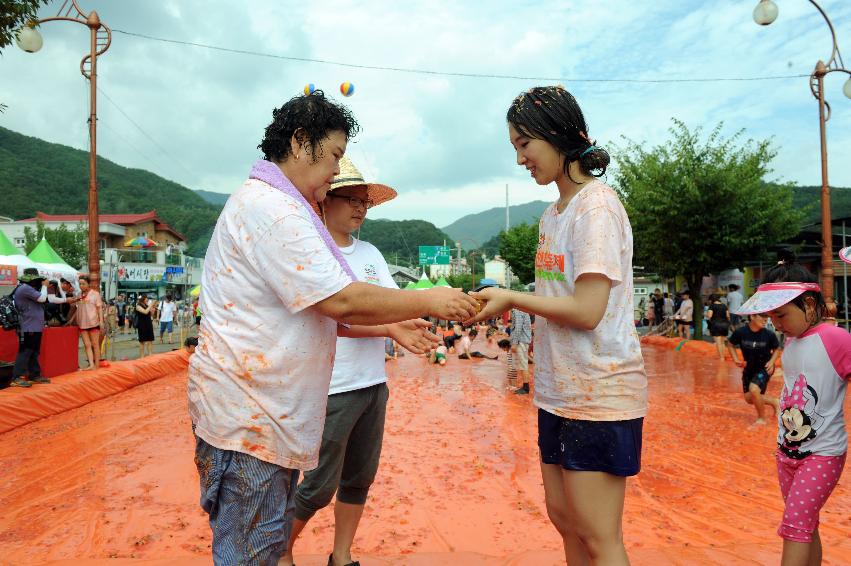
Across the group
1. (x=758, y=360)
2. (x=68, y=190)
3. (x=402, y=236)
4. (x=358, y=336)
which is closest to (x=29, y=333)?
(x=358, y=336)

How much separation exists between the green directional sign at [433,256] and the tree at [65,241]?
1082 inches

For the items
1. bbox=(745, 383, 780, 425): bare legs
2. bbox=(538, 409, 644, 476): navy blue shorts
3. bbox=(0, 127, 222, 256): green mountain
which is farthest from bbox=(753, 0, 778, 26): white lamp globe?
bbox=(0, 127, 222, 256): green mountain

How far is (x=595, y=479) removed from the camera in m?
1.89

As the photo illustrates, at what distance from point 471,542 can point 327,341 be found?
2.25 meters

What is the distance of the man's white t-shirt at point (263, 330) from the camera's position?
163 cm

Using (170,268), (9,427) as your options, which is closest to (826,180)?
(9,427)

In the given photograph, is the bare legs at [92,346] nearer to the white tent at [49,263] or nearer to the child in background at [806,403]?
the white tent at [49,263]

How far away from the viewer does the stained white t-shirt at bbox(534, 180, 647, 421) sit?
1855 mm

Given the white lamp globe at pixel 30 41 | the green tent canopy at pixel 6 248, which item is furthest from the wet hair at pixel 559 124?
the green tent canopy at pixel 6 248

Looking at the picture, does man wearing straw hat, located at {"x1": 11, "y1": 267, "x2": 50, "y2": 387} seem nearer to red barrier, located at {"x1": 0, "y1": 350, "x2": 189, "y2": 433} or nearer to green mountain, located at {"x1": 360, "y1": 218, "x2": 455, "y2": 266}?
red barrier, located at {"x1": 0, "y1": 350, "x2": 189, "y2": 433}

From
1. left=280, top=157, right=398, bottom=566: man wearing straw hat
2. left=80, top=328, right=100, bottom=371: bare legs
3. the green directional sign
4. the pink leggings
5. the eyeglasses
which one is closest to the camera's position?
the pink leggings

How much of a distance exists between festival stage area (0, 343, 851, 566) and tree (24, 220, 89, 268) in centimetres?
4480

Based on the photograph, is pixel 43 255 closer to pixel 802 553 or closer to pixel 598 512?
pixel 598 512

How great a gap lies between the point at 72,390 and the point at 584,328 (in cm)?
889
